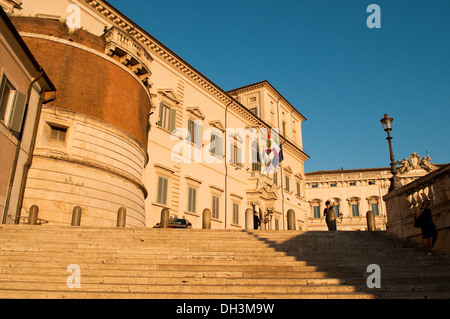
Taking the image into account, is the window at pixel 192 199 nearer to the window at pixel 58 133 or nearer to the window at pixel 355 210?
the window at pixel 58 133

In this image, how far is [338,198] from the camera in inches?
2350

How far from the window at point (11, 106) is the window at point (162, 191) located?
10.4 meters

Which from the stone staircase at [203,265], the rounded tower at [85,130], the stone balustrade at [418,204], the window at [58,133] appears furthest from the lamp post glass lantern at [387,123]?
the window at [58,133]

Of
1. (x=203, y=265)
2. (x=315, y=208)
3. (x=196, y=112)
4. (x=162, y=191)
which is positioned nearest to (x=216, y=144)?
(x=196, y=112)

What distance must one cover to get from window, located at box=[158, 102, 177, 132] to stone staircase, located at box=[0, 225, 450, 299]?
13.9 m

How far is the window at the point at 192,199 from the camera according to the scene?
87.1ft

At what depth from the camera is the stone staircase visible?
23.0ft

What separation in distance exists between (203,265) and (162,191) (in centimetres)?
1578

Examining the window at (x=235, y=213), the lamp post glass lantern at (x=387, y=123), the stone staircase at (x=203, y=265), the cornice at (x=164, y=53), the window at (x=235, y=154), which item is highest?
the cornice at (x=164, y=53)

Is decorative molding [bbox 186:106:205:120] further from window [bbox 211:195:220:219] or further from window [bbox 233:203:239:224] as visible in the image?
window [bbox 233:203:239:224]

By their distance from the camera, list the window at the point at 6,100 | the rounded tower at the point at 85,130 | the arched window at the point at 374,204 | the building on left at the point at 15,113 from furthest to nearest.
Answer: the arched window at the point at 374,204, the rounded tower at the point at 85,130, the window at the point at 6,100, the building on left at the point at 15,113

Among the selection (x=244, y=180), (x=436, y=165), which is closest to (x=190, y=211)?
(x=244, y=180)

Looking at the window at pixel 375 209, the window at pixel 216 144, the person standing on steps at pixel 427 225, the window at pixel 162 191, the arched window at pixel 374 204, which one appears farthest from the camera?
the arched window at pixel 374 204
